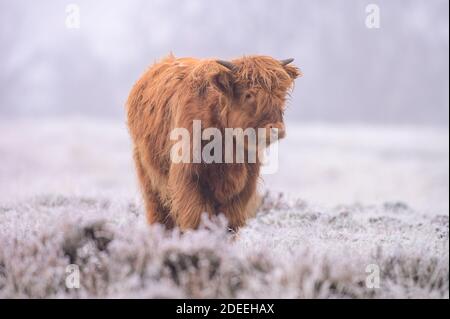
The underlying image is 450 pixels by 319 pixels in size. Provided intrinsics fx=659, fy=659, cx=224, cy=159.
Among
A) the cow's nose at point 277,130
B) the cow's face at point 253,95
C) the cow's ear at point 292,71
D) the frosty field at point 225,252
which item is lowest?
the frosty field at point 225,252

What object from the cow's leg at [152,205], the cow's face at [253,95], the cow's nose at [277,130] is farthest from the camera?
the cow's leg at [152,205]

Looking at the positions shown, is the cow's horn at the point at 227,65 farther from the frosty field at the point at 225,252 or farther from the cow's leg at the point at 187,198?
the frosty field at the point at 225,252

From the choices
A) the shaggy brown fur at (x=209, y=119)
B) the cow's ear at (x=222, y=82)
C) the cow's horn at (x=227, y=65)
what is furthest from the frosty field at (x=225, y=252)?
the cow's horn at (x=227, y=65)

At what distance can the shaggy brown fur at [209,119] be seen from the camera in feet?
18.6

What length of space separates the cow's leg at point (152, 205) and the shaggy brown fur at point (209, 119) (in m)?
0.11

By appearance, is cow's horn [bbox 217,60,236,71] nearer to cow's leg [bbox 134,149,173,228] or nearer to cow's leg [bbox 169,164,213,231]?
cow's leg [bbox 169,164,213,231]

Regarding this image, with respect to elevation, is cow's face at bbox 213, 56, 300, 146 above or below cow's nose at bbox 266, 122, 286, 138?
above

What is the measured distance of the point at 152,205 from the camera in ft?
22.1

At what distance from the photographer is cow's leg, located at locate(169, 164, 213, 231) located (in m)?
5.85

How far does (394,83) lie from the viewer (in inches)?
1965

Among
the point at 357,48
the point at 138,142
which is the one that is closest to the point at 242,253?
the point at 138,142

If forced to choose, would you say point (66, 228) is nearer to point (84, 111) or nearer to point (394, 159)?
point (394, 159)

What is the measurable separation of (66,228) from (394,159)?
66.8 feet

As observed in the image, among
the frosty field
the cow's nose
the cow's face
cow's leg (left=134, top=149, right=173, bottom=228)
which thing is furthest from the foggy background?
the cow's nose
